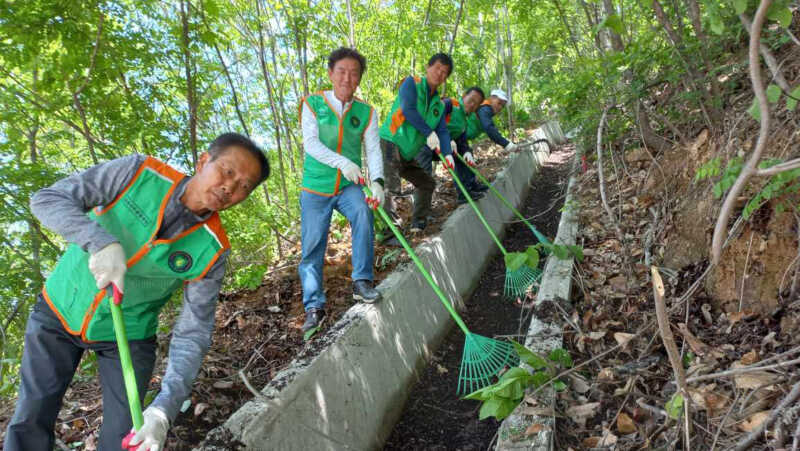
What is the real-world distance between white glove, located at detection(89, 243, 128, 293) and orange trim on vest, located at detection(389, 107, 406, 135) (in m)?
4.09

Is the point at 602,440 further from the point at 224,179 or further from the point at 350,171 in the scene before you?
the point at 350,171

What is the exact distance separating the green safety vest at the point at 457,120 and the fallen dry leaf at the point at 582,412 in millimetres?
5101

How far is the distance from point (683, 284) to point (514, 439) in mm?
1793

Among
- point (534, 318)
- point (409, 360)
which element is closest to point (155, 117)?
point (409, 360)

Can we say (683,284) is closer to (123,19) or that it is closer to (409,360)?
(409,360)

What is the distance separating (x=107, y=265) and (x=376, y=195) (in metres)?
2.38

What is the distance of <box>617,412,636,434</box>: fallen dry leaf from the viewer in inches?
91.6

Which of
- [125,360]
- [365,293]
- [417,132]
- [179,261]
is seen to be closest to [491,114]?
[417,132]

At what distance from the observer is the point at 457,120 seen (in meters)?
7.05

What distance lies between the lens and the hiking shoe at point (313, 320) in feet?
12.3

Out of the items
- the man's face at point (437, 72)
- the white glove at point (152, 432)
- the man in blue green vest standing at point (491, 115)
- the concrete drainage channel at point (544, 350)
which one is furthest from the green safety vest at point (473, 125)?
the white glove at point (152, 432)

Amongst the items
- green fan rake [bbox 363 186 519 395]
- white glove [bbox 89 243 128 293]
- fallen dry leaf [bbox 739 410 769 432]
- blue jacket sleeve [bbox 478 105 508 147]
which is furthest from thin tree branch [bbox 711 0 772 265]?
blue jacket sleeve [bbox 478 105 508 147]

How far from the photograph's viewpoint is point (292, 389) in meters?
2.62

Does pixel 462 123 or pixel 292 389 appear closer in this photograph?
pixel 292 389
